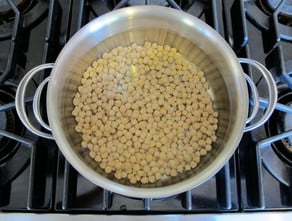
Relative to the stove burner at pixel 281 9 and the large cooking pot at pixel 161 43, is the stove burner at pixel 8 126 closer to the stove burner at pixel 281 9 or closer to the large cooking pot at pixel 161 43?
the large cooking pot at pixel 161 43

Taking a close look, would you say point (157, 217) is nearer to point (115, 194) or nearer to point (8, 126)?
point (115, 194)

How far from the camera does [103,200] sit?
0.60 m

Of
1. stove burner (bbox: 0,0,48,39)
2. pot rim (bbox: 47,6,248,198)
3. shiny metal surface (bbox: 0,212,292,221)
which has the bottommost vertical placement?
shiny metal surface (bbox: 0,212,292,221)

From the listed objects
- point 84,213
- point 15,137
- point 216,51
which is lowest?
point 84,213

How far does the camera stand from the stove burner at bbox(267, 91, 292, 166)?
65cm

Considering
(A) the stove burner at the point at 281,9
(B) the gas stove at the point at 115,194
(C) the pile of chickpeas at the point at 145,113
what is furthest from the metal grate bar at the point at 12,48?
(A) the stove burner at the point at 281,9

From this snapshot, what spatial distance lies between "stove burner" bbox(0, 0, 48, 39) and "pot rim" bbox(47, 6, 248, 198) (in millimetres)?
122

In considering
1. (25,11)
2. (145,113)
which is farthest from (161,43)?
(25,11)

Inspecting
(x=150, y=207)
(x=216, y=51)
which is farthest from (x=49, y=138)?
(x=216, y=51)

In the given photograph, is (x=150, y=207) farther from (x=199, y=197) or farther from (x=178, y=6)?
(x=178, y=6)

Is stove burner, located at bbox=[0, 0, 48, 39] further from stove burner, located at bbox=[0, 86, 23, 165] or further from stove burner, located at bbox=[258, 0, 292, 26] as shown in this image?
stove burner, located at bbox=[258, 0, 292, 26]

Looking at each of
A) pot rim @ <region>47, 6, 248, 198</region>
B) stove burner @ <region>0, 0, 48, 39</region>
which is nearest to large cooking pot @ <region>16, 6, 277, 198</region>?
pot rim @ <region>47, 6, 248, 198</region>

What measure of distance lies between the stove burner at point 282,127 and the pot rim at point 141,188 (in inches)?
4.0

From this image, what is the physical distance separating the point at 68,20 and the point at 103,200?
0.31 m
